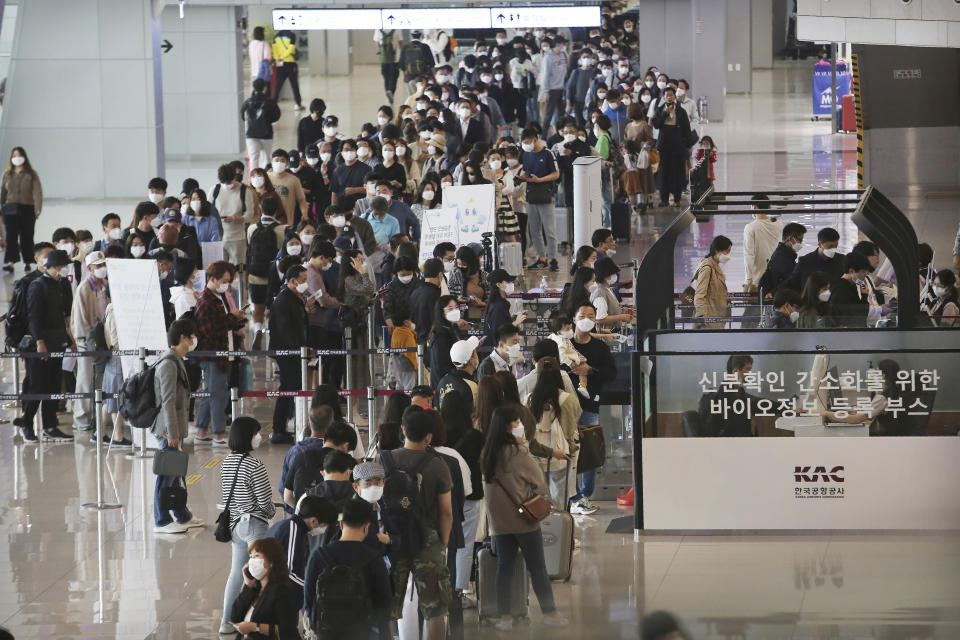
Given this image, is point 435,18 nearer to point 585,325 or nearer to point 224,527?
point 585,325

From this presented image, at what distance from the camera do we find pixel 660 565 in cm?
970

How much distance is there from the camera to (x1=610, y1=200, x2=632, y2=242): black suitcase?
22391 millimetres

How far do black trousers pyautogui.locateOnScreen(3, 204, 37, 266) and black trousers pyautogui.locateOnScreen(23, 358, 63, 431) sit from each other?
26.3 ft

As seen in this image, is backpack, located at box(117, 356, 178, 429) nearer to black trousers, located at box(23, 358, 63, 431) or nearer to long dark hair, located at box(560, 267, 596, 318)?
black trousers, located at box(23, 358, 63, 431)

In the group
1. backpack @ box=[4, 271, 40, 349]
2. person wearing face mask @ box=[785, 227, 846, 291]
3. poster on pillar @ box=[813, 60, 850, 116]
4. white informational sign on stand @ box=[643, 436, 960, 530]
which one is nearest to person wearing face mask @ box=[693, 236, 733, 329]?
person wearing face mask @ box=[785, 227, 846, 291]

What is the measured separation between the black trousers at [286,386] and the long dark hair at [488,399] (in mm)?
4453

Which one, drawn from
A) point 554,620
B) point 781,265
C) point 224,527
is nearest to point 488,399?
point 554,620

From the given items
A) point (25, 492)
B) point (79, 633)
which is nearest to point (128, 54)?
point (25, 492)

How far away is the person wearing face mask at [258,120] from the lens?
84.3 feet

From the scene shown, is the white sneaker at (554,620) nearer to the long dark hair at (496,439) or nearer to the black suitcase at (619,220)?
the long dark hair at (496,439)

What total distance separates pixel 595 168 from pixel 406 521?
1172 cm

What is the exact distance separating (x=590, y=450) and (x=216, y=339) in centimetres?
374

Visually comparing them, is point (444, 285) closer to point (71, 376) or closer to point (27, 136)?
point (71, 376)

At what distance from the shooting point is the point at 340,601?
6.83 meters
